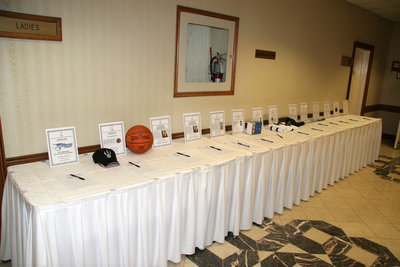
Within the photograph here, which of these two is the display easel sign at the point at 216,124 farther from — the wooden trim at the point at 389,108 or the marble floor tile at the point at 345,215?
the wooden trim at the point at 389,108

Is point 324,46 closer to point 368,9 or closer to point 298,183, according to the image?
point 368,9

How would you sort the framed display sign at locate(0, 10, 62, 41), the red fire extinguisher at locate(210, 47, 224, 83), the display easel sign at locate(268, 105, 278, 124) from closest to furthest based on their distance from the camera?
the framed display sign at locate(0, 10, 62, 41) → the red fire extinguisher at locate(210, 47, 224, 83) → the display easel sign at locate(268, 105, 278, 124)

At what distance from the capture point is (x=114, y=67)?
233 cm

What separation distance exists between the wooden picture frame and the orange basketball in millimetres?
635

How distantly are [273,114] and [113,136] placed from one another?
2.33 metres

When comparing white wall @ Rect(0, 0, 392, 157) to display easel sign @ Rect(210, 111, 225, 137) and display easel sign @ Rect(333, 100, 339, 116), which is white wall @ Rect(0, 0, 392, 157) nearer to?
display easel sign @ Rect(210, 111, 225, 137)

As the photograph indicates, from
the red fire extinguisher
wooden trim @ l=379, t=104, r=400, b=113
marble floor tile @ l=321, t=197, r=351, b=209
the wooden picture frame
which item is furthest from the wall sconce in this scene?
the red fire extinguisher

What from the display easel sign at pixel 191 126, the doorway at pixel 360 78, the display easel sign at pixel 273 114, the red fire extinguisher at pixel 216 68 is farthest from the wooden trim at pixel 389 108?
the display easel sign at pixel 191 126

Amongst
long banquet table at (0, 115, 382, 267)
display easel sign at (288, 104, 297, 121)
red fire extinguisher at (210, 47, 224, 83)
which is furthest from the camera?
display easel sign at (288, 104, 297, 121)

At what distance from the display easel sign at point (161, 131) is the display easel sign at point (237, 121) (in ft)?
2.88

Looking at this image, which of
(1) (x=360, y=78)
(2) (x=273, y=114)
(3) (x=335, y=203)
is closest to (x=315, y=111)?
(2) (x=273, y=114)

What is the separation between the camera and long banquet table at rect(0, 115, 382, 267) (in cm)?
158

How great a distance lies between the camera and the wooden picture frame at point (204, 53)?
270 cm

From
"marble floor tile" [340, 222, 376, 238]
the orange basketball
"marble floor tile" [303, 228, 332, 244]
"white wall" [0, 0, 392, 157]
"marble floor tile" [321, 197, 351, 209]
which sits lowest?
"marble floor tile" [340, 222, 376, 238]
